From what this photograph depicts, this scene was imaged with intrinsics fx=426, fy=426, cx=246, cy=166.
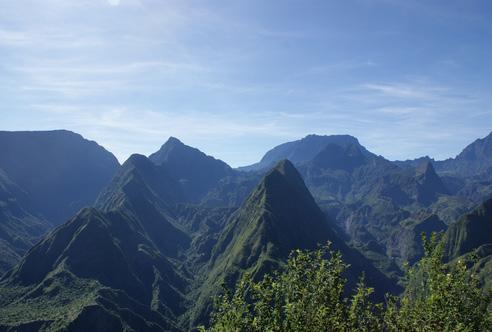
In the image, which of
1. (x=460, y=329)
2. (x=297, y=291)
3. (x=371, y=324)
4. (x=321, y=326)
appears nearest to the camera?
(x=460, y=329)

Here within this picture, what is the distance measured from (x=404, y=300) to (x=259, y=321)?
13.9 m

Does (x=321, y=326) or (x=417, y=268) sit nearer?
(x=321, y=326)

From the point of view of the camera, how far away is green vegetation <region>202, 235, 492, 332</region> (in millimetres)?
34406

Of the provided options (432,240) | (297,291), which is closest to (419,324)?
(432,240)

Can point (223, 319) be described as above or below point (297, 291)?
below

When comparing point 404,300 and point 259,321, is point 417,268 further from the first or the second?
point 259,321

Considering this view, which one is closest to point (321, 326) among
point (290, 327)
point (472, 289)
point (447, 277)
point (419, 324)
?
point (290, 327)

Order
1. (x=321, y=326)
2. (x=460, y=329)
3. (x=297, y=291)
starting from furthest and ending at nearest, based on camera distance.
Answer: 1. (x=297, y=291)
2. (x=321, y=326)
3. (x=460, y=329)

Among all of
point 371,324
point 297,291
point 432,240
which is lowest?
point 371,324

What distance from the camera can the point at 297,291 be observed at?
3650cm

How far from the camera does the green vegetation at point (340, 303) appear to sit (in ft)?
→ 113

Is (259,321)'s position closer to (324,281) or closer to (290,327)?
(290,327)

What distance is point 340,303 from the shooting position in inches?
1419

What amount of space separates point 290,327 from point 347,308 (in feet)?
19.0
